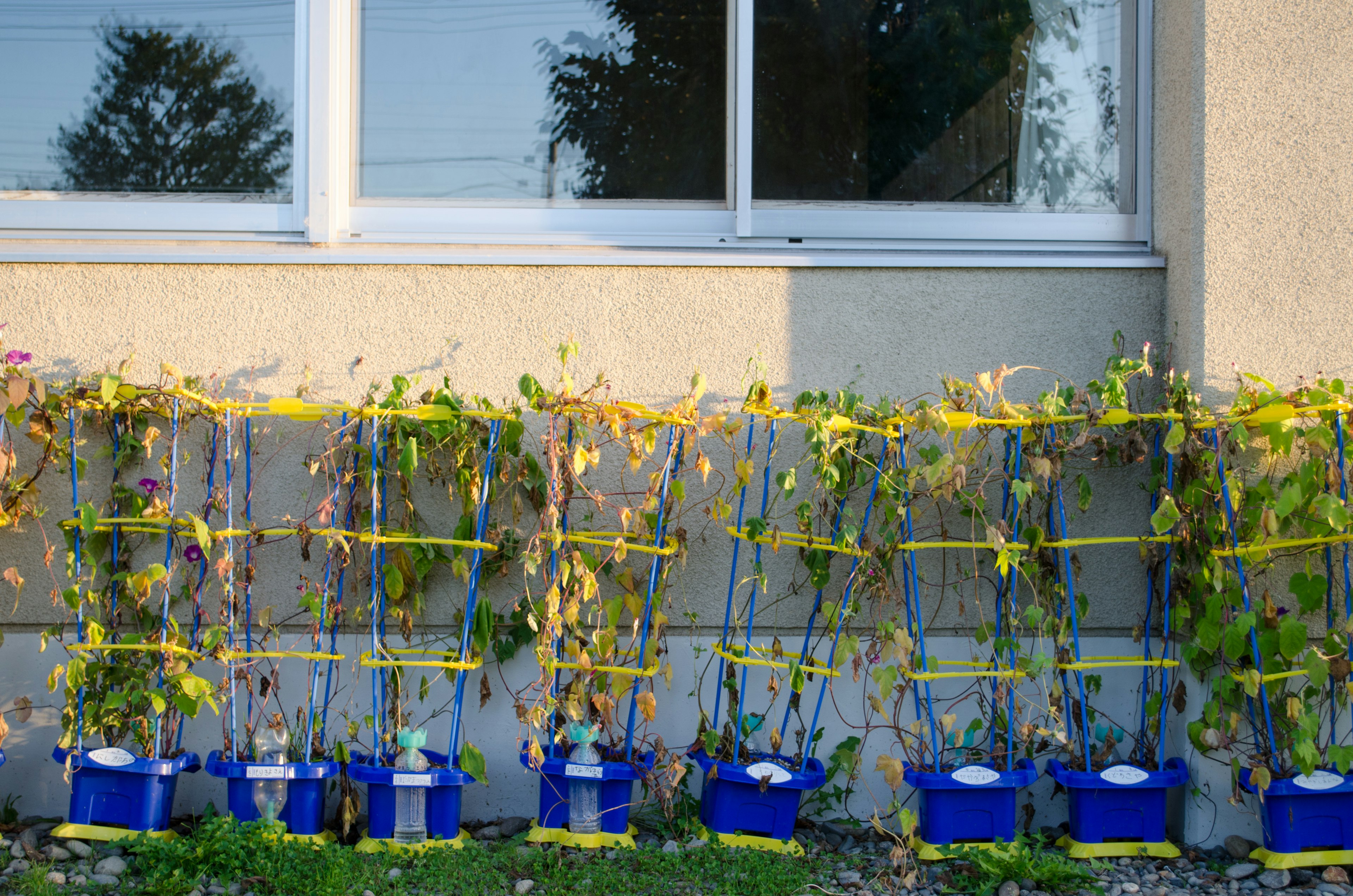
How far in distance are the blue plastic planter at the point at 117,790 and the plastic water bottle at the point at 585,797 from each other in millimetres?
993

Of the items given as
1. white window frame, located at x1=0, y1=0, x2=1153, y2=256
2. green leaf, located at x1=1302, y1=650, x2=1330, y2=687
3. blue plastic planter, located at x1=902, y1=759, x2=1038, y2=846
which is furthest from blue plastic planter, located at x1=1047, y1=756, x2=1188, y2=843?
white window frame, located at x1=0, y1=0, x2=1153, y2=256

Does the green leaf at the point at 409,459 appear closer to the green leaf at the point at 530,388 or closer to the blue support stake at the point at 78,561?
the green leaf at the point at 530,388

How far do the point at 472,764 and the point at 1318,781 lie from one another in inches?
83.7

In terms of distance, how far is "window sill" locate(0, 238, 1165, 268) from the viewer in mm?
2666

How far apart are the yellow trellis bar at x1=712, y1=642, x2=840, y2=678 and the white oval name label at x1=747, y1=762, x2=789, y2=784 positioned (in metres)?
0.25

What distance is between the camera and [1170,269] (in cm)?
273

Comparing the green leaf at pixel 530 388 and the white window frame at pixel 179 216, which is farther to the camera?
the white window frame at pixel 179 216

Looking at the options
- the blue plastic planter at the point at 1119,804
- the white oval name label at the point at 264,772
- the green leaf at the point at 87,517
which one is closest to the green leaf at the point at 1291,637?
the blue plastic planter at the point at 1119,804

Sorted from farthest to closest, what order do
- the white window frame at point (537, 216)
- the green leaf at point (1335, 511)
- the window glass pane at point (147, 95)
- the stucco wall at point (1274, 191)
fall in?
1. the window glass pane at point (147, 95)
2. the white window frame at point (537, 216)
3. the stucco wall at point (1274, 191)
4. the green leaf at point (1335, 511)

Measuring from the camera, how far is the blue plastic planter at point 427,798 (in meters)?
2.29

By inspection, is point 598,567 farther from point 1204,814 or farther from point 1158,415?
point 1204,814

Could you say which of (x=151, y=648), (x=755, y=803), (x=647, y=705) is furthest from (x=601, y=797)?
(x=151, y=648)

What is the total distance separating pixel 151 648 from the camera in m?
2.31

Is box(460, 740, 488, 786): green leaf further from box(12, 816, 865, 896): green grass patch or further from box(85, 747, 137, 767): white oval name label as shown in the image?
box(85, 747, 137, 767): white oval name label
